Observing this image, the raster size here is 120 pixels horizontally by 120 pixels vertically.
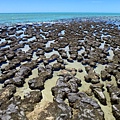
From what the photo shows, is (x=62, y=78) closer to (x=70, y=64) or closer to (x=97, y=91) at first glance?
(x=97, y=91)

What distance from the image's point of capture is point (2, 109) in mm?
8625

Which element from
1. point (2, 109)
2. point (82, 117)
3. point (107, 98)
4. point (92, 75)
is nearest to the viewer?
point (82, 117)

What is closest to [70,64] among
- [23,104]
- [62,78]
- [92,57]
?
[92,57]

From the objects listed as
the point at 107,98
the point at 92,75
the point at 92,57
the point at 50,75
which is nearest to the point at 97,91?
the point at 107,98

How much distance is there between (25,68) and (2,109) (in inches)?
196

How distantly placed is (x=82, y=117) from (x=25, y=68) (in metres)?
6.69

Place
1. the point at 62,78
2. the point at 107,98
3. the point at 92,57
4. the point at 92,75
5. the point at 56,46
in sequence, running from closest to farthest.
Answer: the point at 107,98
the point at 62,78
the point at 92,75
the point at 92,57
the point at 56,46

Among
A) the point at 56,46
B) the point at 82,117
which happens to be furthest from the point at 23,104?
the point at 56,46

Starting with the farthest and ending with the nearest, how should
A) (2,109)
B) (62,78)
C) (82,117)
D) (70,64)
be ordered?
(70,64)
(62,78)
(2,109)
(82,117)

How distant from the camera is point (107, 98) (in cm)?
1015

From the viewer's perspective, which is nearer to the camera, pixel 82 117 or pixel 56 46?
pixel 82 117

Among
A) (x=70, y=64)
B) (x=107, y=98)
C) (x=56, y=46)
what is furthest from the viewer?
(x=56, y=46)

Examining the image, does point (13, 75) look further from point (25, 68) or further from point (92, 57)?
point (92, 57)

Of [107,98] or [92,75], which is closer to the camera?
[107,98]
